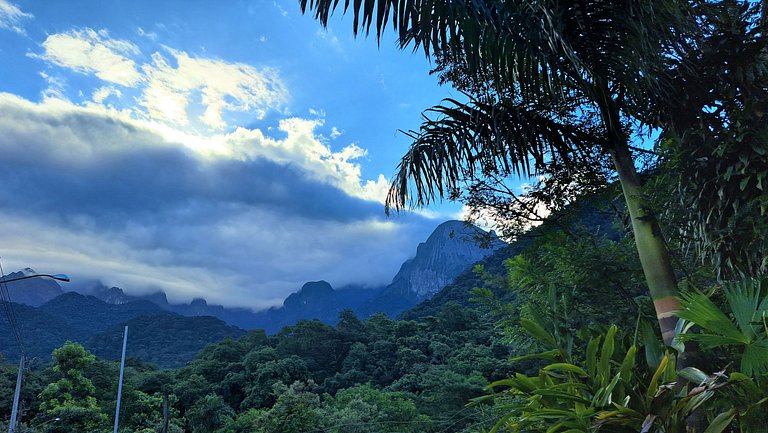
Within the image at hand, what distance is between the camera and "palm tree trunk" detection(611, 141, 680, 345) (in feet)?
12.9

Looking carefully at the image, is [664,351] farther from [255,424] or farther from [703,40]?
[255,424]

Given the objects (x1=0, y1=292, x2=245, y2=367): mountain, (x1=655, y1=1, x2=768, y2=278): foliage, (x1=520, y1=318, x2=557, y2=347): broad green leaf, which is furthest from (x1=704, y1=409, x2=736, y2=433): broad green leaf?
(x1=0, y1=292, x2=245, y2=367): mountain

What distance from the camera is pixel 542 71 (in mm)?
4055

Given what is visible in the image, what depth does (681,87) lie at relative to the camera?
4.56 meters

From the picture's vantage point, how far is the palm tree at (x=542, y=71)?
3748 millimetres

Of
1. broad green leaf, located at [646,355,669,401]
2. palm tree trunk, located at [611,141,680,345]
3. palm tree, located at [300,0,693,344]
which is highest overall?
palm tree, located at [300,0,693,344]

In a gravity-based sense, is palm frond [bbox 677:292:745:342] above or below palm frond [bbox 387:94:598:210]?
below

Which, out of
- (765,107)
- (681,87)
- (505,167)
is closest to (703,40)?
(681,87)

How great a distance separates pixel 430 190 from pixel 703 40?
9.63 ft

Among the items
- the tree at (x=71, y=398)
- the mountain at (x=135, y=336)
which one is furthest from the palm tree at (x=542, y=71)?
the mountain at (x=135, y=336)

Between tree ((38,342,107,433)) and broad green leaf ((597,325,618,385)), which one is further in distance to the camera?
tree ((38,342,107,433))

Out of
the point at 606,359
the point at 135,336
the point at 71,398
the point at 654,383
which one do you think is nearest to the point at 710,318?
the point at 654,383

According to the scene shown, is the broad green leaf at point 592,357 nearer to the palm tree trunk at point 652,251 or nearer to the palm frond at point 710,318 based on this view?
the palm frond at point 710,318

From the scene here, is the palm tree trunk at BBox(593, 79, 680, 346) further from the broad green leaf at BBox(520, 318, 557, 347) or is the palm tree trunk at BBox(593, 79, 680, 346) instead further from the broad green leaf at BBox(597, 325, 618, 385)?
the broad green leaf at BBox(520, 318, 557, 347)
